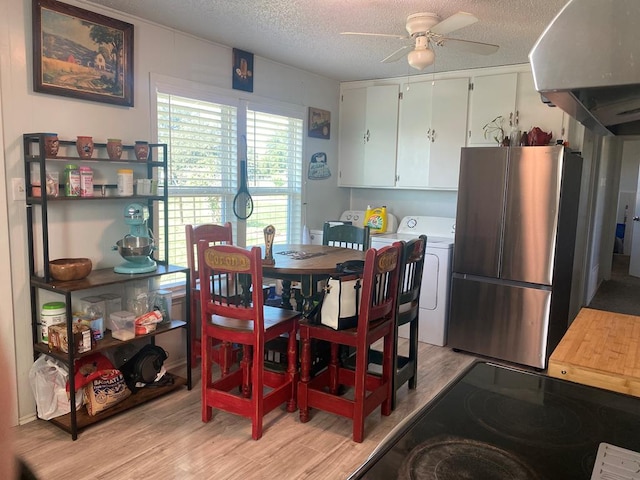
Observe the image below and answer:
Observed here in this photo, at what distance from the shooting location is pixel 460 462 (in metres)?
1.05

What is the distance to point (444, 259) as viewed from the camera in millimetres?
4066

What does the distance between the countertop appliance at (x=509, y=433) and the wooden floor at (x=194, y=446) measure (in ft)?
4.02

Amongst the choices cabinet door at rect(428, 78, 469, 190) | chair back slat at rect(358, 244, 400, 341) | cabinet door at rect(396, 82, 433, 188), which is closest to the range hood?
chair back slat at rect(358, 244, 400, 341)

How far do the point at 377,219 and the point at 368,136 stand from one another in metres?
0.84

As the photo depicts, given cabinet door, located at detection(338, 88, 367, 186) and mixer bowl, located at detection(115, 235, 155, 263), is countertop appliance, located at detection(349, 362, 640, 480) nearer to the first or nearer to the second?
mixer bowl, located at detection(115, 235, 155, 263)

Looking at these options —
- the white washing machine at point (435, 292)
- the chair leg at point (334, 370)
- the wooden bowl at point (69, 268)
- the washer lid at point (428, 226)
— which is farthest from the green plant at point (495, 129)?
the wooden bowl at point (69, 268)

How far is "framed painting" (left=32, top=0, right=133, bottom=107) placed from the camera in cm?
266

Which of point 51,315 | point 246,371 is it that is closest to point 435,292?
point 246,371

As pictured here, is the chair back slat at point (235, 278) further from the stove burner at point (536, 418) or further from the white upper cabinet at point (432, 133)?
the white upper cabinet at point (432, 133)

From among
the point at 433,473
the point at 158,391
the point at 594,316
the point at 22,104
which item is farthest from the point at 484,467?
the point at 22,104

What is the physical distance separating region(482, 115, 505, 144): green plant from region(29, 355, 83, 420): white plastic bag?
3.62m

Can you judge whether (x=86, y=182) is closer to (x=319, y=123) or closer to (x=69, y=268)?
(x=69, y=268)

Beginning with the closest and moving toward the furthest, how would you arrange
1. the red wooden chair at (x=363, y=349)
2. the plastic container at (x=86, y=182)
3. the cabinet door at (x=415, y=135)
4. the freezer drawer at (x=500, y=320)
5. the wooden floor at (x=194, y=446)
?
the wooden floor at (x=194, y=446)
the red wooden chair at (x=363, y=349)
the plastic container at (x=86, y=182)
the freezer drawer at (x=500, y=320)
the cabinet door at (x=415, y=135)

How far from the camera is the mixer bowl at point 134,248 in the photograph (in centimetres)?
287
